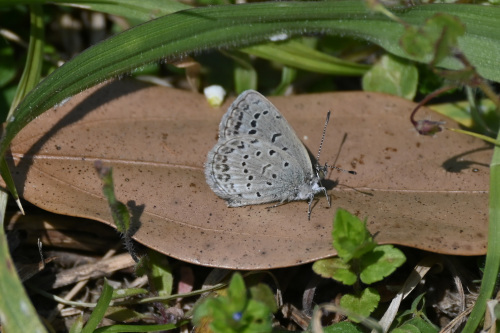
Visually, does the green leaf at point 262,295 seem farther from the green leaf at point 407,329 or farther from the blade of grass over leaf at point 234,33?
the blade of grass over leaf at point 234,33

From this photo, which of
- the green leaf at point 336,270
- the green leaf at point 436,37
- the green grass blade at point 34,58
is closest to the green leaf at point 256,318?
the green leaf at point 336,270

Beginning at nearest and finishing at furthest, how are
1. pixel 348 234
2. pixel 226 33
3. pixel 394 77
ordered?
pixel 348 234
pixel 226 33
pixel 394 77

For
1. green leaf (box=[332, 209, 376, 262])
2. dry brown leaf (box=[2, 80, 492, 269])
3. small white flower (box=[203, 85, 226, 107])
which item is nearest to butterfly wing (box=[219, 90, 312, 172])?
dry brown leaf (box=[2, 80, 492, 269])

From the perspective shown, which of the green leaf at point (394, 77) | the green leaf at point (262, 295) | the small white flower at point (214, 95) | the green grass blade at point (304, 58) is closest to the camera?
the green leaf at point (262, 295)

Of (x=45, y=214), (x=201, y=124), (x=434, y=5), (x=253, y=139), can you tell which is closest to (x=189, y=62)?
(x=201, y=124)

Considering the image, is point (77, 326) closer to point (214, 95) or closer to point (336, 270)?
point (336, 270)

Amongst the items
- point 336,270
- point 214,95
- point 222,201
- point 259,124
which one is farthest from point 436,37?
point 214,95

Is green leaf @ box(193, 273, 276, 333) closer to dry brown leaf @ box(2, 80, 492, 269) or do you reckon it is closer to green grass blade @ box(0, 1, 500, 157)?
dry brown leaf @ box(2, 80, 492, 269)
